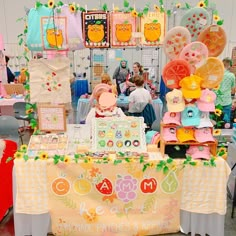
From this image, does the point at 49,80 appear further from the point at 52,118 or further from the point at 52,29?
the point at 52,29

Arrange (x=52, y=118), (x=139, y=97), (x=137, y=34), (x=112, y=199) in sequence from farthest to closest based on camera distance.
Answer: (x=139, y=97) < (x=137, y=34) < (x=52, y=118) < (x=112, y=199)

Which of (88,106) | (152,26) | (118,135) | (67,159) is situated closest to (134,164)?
(118,135)

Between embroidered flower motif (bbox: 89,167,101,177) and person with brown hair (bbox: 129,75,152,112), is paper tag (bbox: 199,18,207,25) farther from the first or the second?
person with brown hair (bbox: 129,75,152,112)

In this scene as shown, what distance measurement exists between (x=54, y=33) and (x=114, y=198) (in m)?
1.50

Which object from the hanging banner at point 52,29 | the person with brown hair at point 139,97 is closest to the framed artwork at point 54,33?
the hanging banner at point 52,29

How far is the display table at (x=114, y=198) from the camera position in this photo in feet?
8.42

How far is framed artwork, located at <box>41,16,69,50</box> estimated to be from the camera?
8.98 ft

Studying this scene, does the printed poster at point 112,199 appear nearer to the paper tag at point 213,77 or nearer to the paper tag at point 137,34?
the paper tag at point 213,77

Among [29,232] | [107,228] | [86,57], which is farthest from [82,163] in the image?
[86,57]

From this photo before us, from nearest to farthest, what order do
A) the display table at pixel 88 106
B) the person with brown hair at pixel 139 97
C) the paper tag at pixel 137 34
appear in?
the paper tag at pixel 137 34 → the person with brown hair at pixel 139 97 → the display table at pixel 88 106

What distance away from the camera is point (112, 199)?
264 cm

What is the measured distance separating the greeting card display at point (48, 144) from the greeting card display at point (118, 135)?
0.93 ft

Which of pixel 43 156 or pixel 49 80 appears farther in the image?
pixel 49 80

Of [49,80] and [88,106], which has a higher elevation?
[49,80]
